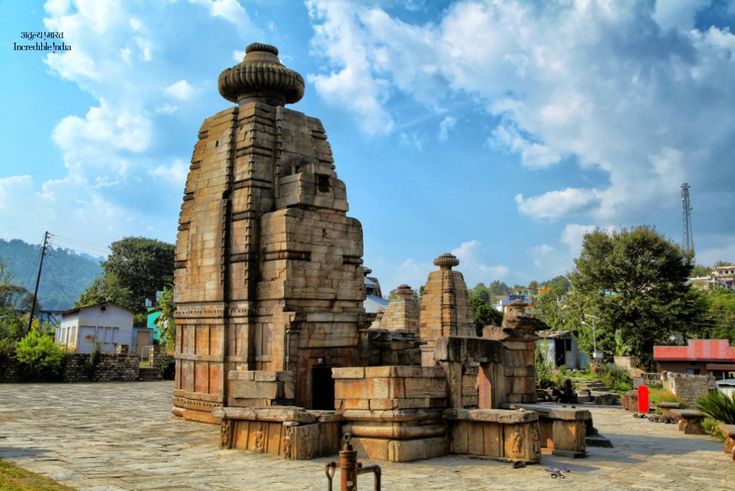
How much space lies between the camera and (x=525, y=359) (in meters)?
13.5

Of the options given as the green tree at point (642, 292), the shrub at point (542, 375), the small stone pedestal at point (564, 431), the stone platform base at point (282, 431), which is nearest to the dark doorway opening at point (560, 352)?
the green tree at point (642, 292)

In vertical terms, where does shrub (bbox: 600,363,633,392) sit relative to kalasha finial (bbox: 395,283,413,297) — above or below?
below

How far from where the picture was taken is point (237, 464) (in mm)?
9430

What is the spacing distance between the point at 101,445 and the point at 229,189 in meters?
6.47

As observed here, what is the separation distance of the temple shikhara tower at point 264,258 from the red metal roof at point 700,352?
29.8 m

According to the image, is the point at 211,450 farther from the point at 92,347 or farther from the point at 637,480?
the point at 92,347

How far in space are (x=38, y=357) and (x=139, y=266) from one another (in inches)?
1645

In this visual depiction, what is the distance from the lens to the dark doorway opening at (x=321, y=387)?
44.9ft

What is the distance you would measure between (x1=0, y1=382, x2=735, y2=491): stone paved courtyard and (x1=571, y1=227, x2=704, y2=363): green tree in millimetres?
30742

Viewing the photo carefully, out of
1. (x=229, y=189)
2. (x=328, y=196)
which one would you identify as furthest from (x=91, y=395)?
(x=328, y=196)

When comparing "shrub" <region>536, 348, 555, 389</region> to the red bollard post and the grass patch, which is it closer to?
the red bollard post

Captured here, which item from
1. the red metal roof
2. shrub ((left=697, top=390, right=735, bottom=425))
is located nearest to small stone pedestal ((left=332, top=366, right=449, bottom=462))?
shrub ((left=697, top=390, right=735, bottom=425))

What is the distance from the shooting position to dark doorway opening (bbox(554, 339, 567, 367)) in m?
51.8

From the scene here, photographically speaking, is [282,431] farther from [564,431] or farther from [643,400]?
[643,400]
